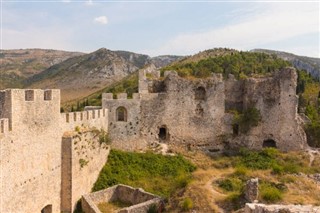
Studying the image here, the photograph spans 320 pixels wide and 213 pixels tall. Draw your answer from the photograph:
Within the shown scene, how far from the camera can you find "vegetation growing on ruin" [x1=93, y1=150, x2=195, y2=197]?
21641 mm

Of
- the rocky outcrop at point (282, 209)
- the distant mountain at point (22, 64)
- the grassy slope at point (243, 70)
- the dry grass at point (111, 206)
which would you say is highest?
the distant mountain at point (22, 64)

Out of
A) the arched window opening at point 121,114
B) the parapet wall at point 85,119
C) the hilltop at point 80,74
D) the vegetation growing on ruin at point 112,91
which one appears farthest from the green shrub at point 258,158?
the hilltop at point 80,74

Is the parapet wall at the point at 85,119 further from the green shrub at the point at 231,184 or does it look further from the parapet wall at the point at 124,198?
the green shrub at the point at 231,184

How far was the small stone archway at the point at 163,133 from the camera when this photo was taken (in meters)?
26.2

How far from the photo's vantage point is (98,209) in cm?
1856

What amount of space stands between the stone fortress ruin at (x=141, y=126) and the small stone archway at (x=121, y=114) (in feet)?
0.22

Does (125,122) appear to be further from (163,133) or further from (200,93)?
(200,93)

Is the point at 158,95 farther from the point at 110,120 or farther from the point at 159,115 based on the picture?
the point at 110,120

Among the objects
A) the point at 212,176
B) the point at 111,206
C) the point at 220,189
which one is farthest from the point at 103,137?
the point at 220,189

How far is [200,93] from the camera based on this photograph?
27.0m

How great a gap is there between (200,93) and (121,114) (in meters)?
6.03

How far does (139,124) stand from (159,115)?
1.63 m

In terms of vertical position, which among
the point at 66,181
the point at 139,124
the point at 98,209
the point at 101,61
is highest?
the point at 101,61

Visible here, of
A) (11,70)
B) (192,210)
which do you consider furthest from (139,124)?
(11,70)
